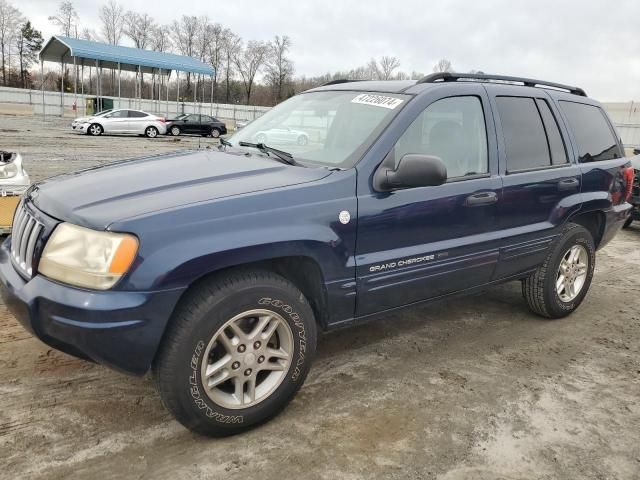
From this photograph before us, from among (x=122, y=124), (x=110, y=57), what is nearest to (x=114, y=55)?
(x=110, y=57)

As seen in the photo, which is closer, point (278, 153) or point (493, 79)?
point (278, 153)

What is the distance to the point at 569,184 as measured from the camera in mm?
4277

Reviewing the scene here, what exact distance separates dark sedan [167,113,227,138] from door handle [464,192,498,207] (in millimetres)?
28127

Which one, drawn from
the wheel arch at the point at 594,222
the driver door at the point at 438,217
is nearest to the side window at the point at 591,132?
the wheel arch at the point at 594,222

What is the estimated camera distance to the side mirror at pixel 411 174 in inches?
118

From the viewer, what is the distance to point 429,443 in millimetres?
2797

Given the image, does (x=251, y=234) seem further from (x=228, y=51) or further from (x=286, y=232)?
(x=228, y=51)

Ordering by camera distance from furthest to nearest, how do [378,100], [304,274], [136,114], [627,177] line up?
[136,114]
[627,177]
[378,100]
[304,274]

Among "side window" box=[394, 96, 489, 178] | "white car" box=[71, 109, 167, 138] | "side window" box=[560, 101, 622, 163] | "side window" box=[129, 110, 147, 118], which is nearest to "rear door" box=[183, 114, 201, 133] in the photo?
"white car" box=[71, 109, 167, 138]

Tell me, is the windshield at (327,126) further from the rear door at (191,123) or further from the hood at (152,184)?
→ the rear door at (191,123)

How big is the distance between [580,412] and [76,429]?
9.21ft

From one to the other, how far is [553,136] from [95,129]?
1002 inches

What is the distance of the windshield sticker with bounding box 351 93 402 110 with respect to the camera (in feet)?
11.1

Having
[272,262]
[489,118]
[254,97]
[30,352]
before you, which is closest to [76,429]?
[30,352]
